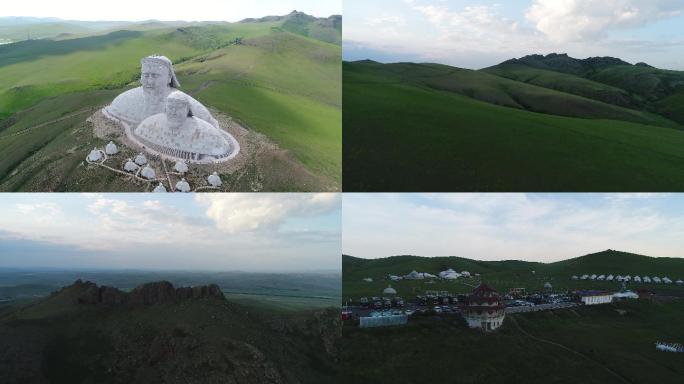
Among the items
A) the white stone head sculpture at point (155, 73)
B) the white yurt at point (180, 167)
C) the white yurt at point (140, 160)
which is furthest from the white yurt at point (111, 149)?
the white stone head sculpture at point (155, 73)

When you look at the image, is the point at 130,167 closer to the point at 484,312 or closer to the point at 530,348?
the point at 484,312

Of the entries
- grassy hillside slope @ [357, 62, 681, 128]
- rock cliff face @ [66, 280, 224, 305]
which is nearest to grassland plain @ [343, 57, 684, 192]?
grassy hillside slope @ [357, 62, 681, 128]

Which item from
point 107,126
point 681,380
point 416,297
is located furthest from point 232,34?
point 681,380

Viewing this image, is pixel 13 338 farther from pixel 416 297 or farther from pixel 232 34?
pixel 232 34

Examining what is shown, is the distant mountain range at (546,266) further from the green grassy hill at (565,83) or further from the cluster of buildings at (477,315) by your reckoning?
the green grassy hill at (565,83)

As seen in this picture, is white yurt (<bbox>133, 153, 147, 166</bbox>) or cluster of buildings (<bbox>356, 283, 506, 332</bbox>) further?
white yurt (<bbox>133, 153, 147, 166</bbox>)

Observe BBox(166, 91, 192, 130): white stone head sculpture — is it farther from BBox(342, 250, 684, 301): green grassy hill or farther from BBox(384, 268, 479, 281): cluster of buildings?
BBox(384, 268, 479, 281): cluster of buildings
